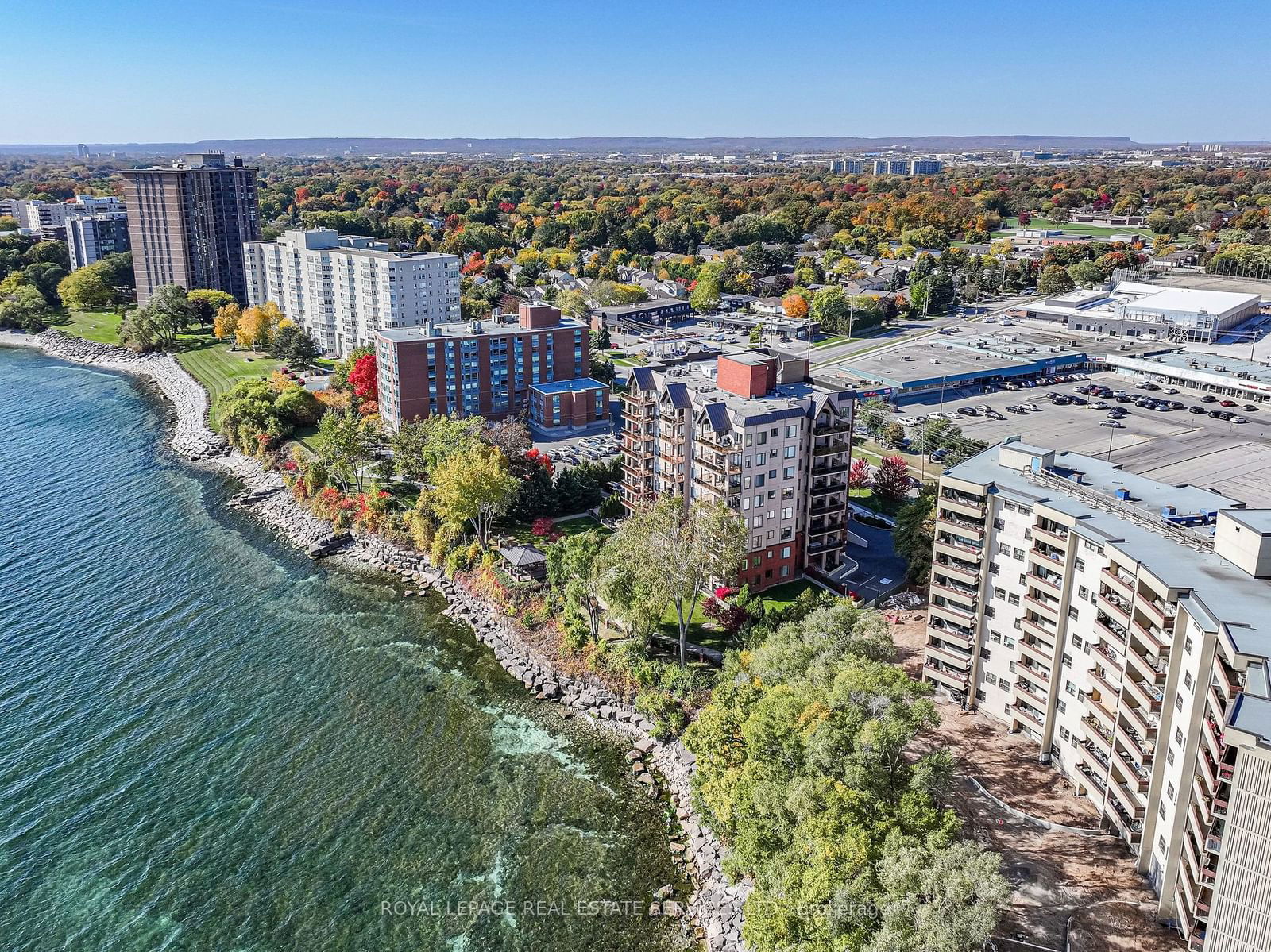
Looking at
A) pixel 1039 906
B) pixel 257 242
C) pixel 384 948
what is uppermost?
pixel 257 242

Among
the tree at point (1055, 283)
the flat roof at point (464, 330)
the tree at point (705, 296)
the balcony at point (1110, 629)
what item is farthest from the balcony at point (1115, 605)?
the tree at point (1055, 283)

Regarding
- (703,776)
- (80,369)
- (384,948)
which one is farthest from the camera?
(80,369)

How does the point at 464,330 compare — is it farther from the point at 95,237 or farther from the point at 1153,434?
the point at 95,237

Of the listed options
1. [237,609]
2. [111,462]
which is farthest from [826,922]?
[111,462]

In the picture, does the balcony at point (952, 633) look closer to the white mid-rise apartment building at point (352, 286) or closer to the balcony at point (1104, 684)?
the balcony at point (1104, 684)

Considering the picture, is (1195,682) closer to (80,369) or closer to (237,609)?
(237,609)

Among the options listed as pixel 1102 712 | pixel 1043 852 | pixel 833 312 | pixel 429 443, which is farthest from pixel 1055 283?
pixel 1043 852

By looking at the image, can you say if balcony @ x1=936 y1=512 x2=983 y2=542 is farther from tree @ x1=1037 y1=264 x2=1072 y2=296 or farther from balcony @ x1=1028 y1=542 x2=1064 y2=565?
tree @ x1=1037 y1=264 x2=1072 y2=296
